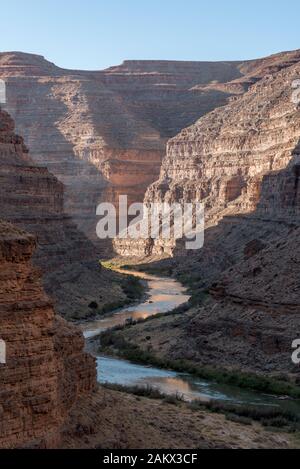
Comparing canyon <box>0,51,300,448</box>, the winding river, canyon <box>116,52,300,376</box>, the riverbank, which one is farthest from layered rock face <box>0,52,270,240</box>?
the riverbank

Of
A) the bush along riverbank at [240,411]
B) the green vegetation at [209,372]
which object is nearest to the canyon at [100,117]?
the green vegetation at [209,372]

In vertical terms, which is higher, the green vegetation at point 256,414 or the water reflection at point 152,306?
the green vegetation at point 256,414

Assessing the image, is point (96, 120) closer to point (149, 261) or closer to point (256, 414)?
point (149, 261)

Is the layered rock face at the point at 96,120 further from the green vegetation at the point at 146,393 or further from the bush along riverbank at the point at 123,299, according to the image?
the green vegetation at the point at 146,393

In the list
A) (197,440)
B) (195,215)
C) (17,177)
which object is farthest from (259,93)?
(197,440)

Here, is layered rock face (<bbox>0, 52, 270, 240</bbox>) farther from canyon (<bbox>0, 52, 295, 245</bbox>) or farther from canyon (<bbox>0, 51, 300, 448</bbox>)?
canyon (<bbox>0, 51, 300, 448</bbox>)

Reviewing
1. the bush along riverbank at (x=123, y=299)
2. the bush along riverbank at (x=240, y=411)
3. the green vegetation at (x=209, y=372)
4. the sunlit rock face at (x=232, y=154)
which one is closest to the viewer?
the bush along riverbank at (x=240, y=411)
